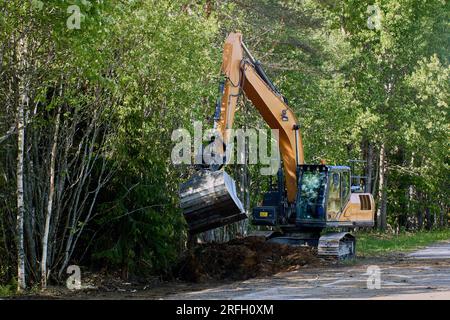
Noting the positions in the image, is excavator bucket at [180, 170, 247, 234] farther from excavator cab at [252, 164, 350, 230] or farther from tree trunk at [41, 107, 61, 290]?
excavator cab at [252, 164, 350, 230]

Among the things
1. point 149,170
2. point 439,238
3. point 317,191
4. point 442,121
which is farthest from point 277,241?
point 442,121

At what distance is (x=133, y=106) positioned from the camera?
65.0 feet

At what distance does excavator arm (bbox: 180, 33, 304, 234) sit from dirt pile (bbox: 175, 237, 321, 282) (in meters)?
2.18

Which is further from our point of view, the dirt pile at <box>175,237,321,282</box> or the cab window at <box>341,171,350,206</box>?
the cab window at <box>341,171,350,206</box>

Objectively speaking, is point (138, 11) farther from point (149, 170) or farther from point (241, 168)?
point (241, 168)

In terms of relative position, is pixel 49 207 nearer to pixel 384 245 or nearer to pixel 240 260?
pixel 240 260

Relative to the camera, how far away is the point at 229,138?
20531 millimetres

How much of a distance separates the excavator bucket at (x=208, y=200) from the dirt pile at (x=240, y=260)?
3.12 metres

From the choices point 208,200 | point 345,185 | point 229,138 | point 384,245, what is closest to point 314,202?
point 345,185

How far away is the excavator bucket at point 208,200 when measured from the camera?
1777 cm

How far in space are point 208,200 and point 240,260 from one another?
5.09 m

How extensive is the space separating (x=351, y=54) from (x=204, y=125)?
21.9 m

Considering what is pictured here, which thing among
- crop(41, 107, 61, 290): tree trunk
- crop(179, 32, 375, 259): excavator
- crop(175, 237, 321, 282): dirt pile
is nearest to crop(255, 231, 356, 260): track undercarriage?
crop(179, 32, 375, 259): excavator

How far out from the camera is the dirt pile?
2165 cm
